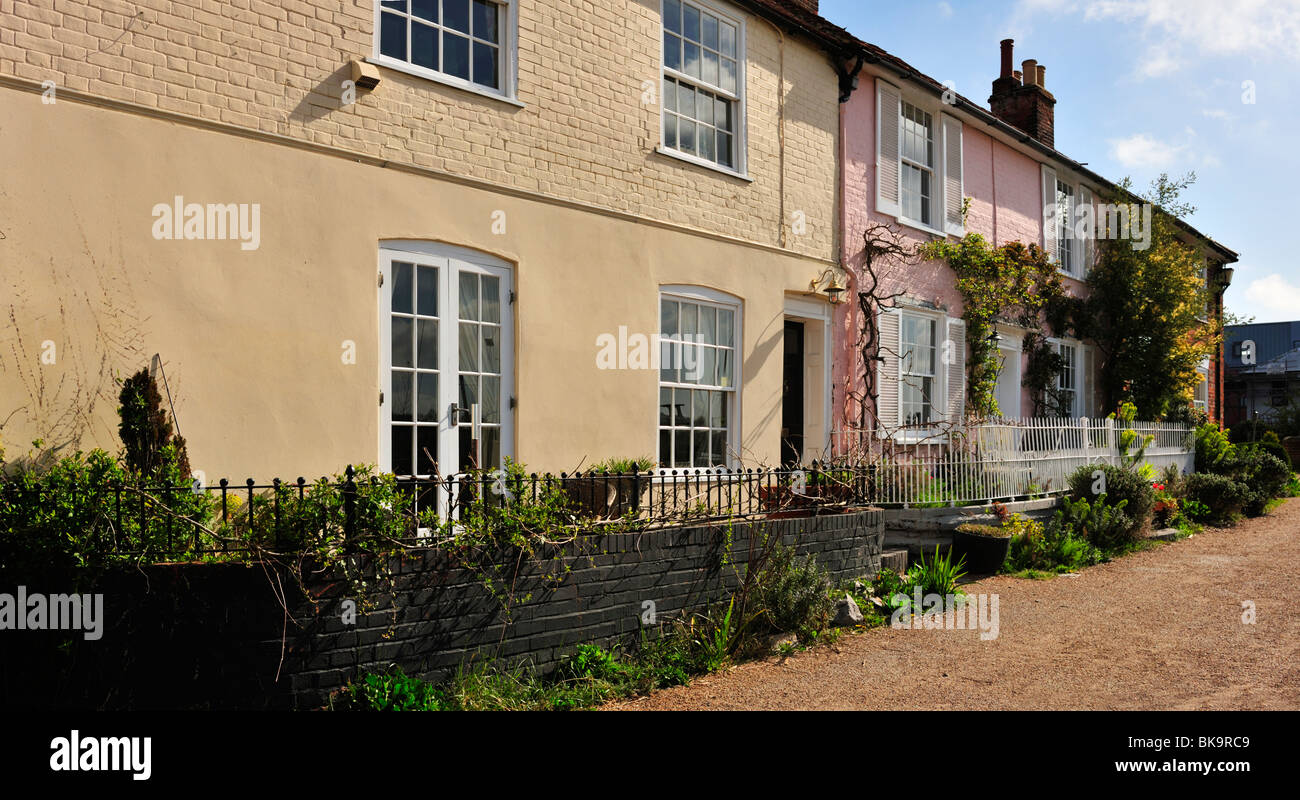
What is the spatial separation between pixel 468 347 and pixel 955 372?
8.63m

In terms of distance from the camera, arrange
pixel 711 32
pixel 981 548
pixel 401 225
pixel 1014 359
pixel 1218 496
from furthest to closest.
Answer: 1. pixel 1014 359
2. pixel 1218 496
3. pixel 981 548
4. pixel 711 32
5. pixel 401 225

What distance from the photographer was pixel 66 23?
5871 millimetres

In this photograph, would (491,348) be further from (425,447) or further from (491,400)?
(425,447)

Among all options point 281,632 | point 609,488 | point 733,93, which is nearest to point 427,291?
point 609,488

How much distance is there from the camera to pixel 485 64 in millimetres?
8094

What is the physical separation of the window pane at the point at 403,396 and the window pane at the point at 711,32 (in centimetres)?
532

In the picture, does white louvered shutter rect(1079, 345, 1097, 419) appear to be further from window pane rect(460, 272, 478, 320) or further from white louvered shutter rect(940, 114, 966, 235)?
window pane rect(460, 272, 478, 320)

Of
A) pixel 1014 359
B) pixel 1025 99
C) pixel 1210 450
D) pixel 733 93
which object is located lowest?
pixel 1210 450

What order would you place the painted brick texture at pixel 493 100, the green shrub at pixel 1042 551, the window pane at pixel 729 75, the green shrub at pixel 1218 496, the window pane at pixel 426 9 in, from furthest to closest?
the green shrub at pixel 1218 496 → the green shrub at pixel 1042 551 → the window pane at pixel 729 75 → the window pane at pixel 426 9 → the painted brick texture at pixel 493 100

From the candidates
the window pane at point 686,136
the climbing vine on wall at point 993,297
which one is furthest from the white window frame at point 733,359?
the climbing vine on wall at point 993,297

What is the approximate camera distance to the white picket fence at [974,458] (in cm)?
1079

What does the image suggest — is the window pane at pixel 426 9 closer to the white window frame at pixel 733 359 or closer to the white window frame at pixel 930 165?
the white window frame at pixel 733 359

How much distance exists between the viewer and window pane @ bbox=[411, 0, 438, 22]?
7.59m

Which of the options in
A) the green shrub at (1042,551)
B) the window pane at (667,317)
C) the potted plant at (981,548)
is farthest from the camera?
the green shrub at (1042,551)
